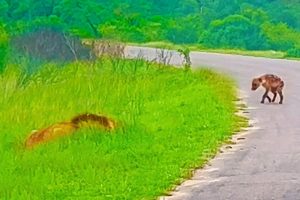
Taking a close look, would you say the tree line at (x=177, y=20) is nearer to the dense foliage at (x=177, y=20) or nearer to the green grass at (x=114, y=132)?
the dense foliage at (x=177, y=20)

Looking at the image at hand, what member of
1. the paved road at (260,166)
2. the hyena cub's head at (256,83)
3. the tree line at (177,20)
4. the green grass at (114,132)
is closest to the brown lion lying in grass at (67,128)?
the green grass at (114,132)

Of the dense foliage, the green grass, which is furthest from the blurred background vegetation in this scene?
the green grass

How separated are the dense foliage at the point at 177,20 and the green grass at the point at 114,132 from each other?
62.6 ft

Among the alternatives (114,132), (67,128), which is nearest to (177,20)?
(114,132)

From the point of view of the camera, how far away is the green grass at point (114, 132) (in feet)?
35.3

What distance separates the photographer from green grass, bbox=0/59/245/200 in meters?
10.8

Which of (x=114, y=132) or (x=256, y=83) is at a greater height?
(x=256, y=83)

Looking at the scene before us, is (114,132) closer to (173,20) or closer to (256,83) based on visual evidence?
(256,83)

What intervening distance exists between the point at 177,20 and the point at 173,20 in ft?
2.39

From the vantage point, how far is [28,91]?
19797mm

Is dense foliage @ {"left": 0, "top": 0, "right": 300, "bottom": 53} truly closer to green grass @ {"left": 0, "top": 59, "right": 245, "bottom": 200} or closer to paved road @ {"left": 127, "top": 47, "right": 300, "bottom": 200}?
green grass @ {"left": 0, "top": 59, "right": 245, "bottom": 200}

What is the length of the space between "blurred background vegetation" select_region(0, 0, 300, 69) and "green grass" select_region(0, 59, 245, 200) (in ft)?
46.6

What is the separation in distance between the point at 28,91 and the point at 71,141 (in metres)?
6.78

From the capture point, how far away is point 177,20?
61094mm
